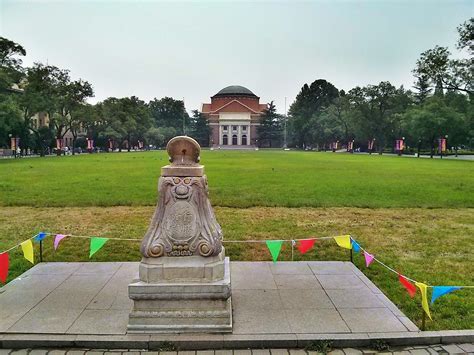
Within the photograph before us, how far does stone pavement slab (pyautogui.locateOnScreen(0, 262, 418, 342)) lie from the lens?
15.0 ft

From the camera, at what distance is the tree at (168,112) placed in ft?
321

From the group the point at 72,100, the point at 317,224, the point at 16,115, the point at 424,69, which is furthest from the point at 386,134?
the point at 317,224

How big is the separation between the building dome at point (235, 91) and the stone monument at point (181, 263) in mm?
106406

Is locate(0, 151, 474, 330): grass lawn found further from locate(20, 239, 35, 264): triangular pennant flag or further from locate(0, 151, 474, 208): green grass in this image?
locate(20, 239, 35, 264): triangular pennant flag

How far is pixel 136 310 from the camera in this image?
4.58 meters

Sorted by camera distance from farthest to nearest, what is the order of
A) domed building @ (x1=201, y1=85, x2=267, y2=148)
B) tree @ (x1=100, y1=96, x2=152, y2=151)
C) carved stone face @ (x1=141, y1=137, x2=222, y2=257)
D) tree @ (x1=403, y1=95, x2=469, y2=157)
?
domed building @ (x1=201, y1=85, x2=267, y2=148) → tree @ (x1=100, y1=96, x2=152, y2=151) → tree @ (x1=403, y1=95, x2=469, y2=157) → carved stone face @ (x1=141, y1=137, x2=222, y2=257)

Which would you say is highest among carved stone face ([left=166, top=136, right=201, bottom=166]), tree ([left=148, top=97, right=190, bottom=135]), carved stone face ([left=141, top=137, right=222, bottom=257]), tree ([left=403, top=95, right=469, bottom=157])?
tree ([left=148, top=97, right=190, bottom=135])

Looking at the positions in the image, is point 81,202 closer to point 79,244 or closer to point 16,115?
point 79,244

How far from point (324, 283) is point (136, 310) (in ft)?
9.68

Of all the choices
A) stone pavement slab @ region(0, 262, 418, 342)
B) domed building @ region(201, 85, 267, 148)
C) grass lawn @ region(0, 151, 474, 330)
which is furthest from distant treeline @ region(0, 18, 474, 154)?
stone pavement slab @ region(0, 262, 418, 342)

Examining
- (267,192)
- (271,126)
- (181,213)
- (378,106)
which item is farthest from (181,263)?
(271,126)

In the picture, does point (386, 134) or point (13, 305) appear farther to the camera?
point (386, 134)

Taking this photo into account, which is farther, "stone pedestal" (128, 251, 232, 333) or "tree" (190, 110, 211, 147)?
"tree" (190, 110, 211, 147)

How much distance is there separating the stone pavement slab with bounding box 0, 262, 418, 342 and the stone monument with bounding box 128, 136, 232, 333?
1.31 feet
